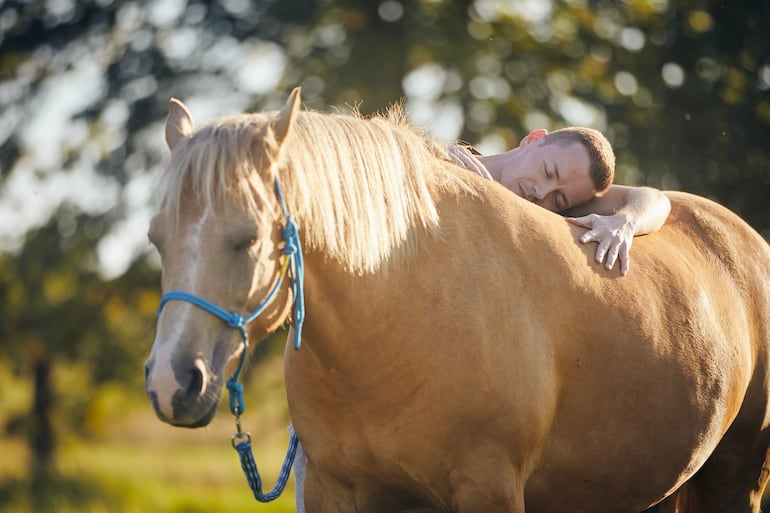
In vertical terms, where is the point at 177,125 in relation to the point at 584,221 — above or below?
above

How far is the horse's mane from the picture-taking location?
2.47 meters

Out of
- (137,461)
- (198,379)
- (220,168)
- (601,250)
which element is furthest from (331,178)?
(137,461)

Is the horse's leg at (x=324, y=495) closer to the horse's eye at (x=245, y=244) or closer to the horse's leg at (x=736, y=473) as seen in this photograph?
Result: the horse's eye at (x=245, y=244)

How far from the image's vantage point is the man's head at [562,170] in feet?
12.3

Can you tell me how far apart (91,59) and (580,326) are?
305 inches

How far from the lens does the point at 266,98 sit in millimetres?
9789

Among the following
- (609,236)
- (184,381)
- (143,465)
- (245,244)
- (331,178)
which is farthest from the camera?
(143,465)

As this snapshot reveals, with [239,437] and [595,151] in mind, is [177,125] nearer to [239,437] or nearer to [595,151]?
[239,437]

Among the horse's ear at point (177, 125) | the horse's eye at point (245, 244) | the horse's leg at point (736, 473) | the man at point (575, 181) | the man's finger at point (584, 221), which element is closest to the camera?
the horse's eye at point (245, 244)

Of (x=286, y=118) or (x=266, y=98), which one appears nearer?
(x=286, y=118)

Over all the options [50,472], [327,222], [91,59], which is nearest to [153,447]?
[50,472]

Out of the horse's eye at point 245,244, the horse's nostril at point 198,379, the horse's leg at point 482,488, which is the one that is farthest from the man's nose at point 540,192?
the horse's nostril at point 198,379

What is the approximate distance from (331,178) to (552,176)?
1371 mm

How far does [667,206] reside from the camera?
393 centimetres
